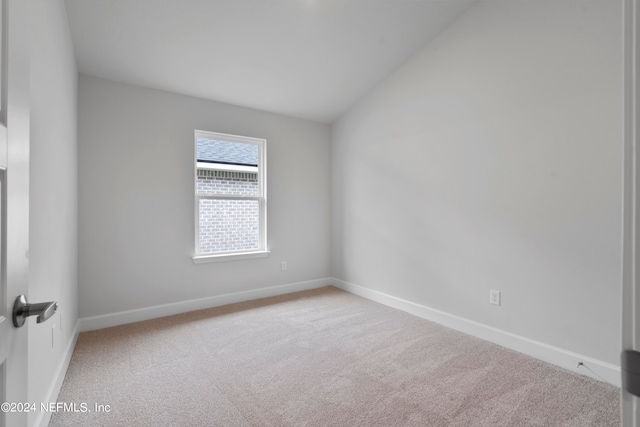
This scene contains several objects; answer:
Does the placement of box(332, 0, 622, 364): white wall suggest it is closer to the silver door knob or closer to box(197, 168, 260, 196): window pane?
box(197, 168, 260, 196): window pane

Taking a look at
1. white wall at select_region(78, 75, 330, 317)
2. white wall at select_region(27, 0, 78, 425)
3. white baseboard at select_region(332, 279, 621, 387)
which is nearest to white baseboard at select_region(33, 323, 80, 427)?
white wall at select_region(27, 0, 78, 425)

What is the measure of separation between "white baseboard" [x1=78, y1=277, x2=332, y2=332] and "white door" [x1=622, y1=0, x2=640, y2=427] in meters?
3.47

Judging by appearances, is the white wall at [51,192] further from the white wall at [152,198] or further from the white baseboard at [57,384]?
the white wall at [152,198]

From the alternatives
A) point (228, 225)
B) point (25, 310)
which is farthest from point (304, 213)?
point (25, 310)

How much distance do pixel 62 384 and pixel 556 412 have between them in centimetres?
294

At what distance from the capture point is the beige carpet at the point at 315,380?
164cm

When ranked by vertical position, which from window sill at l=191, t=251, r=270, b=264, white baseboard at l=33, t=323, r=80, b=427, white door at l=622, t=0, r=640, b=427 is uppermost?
white door at l=622, t=0, r=640, b=427

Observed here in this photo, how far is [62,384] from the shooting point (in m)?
1.91

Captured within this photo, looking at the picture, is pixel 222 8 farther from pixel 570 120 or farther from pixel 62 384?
pixel 62 384

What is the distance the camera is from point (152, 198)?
311 cm

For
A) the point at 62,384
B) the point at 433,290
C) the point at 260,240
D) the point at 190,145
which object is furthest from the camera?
the point at 260,240

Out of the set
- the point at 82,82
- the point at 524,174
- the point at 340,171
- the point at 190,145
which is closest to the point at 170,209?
the point at 190,145

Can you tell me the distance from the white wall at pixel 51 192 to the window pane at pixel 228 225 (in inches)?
47.8

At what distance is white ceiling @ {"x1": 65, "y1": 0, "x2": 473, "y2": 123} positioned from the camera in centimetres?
235
